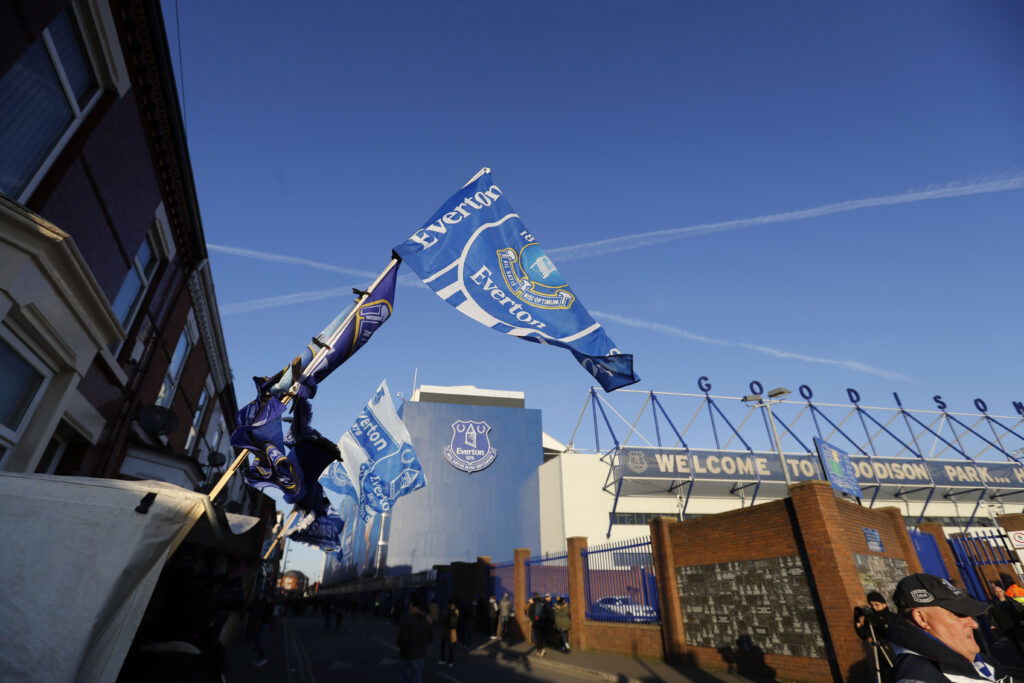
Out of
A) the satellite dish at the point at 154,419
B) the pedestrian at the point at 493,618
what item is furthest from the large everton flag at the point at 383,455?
the satellite dish at the point at 154,419

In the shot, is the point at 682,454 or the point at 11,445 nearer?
the point at 11,445

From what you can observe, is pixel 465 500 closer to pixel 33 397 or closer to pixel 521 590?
pixel 521 590

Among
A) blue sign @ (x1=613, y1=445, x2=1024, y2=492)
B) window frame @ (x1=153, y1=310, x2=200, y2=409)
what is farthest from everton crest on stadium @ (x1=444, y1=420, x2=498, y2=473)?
window frame @ (x1=153, y1=310, x2=200, y2=409)

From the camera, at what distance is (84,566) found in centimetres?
266

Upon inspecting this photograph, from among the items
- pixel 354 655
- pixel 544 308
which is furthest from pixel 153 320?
pixel 354 655

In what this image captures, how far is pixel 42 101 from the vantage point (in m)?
6.11

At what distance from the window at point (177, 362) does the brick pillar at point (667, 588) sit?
504 inches

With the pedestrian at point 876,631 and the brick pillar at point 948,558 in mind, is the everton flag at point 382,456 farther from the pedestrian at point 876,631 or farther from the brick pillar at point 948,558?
the brick pillar at point 948,558

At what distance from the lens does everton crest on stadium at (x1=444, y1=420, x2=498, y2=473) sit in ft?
148

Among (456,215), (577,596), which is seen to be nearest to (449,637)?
(577,596)

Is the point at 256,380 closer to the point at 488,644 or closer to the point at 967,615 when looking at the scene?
the point at 967,615

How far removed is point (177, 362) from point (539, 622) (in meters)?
12.6

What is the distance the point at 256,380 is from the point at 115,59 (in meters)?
5.33

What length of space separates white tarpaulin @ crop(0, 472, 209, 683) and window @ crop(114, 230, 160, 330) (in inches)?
296
